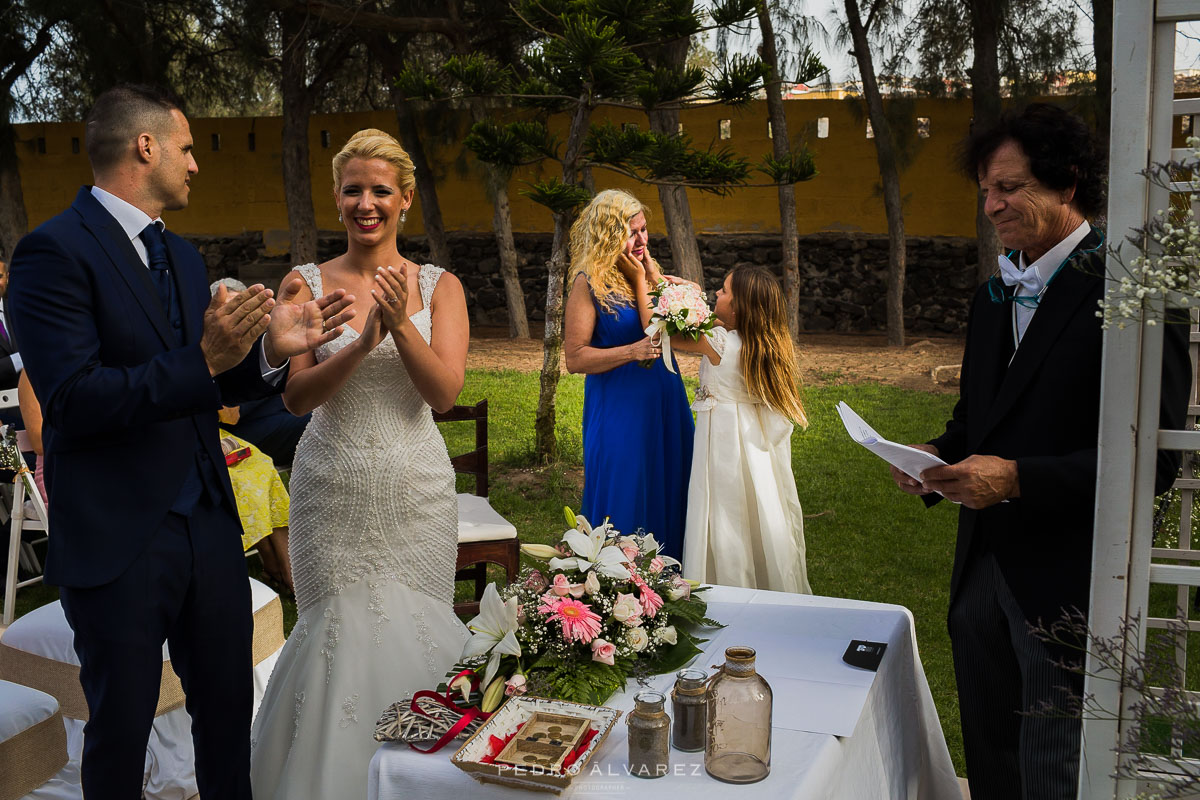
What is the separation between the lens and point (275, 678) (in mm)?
3102

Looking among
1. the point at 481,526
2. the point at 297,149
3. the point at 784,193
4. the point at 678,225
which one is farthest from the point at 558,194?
the point at 297,149

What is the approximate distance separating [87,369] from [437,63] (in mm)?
12377

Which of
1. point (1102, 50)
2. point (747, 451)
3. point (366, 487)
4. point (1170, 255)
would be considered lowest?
point (747, 451)

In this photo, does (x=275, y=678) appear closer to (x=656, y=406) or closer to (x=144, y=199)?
(x=144, y=199)

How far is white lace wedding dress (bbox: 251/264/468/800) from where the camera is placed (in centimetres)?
296

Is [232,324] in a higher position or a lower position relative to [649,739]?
higher

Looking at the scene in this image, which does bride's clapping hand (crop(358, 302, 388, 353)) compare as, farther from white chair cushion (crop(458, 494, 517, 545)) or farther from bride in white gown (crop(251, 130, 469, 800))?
white chair cushion (crop(458, 494, 517, 545))

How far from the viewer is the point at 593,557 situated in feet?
7.84

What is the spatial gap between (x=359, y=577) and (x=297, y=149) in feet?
39.4

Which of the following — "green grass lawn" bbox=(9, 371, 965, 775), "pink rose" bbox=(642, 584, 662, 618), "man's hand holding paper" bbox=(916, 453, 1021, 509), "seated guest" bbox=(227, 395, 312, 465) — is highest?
"man's hand holding paper" bbox=(916, 453, 1021, 509)

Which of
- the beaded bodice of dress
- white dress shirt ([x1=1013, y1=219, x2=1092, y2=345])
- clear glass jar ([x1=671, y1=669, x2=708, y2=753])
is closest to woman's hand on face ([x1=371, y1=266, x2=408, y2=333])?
the beaded bodice of dress

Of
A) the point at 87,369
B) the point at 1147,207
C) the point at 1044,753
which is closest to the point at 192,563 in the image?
the point at 87,369

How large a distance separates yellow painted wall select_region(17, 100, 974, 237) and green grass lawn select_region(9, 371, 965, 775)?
184 inches

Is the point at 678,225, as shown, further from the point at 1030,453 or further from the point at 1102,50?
the point at 1030,453
